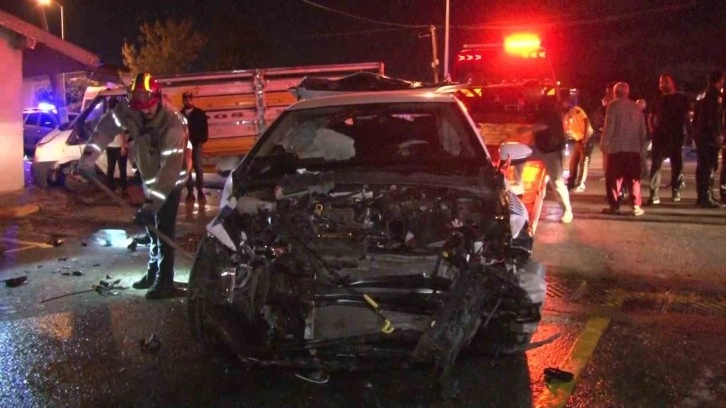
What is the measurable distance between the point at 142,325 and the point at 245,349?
65.4 inches

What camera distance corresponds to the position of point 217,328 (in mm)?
4309

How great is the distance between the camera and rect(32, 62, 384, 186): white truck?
1329 cm

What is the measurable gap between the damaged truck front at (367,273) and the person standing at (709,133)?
6.47 metres

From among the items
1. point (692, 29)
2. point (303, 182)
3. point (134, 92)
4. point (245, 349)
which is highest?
point (692, 29)

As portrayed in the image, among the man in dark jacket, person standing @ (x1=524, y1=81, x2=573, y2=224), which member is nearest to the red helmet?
person standing @ (x1=524, y1=81, x2=573, y2=224)

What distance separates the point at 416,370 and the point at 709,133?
24.4ft

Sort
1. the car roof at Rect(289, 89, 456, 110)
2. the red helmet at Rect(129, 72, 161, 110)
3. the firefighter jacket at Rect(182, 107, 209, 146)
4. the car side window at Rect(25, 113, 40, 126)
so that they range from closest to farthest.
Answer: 1. the car roof at Rect(289, 89, 456, 110)
2. the red helmet at Rect(129, 72, 161, 110)
3. the firefighter jacket at Rect(182, 107, 209, 146)
4. the car side window at Rect(25, 113, 40, 126)

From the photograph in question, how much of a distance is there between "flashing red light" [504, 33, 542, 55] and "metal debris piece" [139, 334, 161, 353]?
1038 centimetres

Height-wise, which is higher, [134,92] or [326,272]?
[134,92]

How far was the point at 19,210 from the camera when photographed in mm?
10844

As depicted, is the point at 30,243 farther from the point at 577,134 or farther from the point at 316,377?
the point at 577,134

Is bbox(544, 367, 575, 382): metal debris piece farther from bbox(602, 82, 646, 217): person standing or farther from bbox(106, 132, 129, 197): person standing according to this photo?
bbox(106, 132, 129, 197): person standing

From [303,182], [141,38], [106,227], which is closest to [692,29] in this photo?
[141,38]

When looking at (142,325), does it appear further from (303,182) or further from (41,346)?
(303,182)
